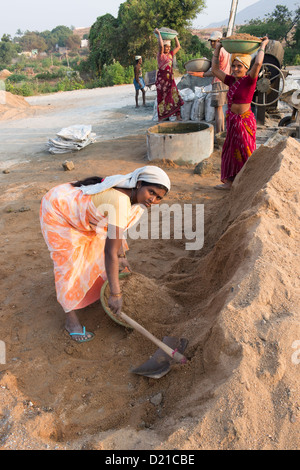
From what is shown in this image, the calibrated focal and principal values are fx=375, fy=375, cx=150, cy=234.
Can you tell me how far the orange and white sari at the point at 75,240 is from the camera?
2.19 m

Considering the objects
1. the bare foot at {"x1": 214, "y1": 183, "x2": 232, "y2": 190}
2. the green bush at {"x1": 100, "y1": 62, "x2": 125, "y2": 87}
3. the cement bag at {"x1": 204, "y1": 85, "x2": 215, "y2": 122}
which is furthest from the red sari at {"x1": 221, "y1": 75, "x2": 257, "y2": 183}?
the green bush at {"x1": 100, "y1": 62, "x2": 125, "y2": 87}

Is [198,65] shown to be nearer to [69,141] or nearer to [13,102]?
[69,141]

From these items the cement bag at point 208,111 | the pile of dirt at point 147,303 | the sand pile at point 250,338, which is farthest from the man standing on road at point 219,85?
the pile of dirt at point 147,303

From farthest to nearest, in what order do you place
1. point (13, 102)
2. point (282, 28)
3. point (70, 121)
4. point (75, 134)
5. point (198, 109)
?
point (282, 28) → point (13, 102) → point (70, 121) → point (198, 109) → point (75, 134)

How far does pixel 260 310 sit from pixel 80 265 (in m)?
1.23

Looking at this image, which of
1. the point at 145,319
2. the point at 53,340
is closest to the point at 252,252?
the point at 145,319

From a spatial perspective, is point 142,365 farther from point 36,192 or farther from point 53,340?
point 36,192

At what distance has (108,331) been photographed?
8.16ft

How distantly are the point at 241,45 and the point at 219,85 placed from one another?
7.60 ft

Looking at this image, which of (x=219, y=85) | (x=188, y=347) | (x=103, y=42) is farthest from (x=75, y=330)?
(x=103, y=42)

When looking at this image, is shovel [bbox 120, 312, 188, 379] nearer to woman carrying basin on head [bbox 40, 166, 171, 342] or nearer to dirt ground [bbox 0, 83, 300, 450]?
dirt ground [bbox 0, 83, 300, 450]

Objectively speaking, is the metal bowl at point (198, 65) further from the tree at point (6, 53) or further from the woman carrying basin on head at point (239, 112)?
the tree at point (6, 53)

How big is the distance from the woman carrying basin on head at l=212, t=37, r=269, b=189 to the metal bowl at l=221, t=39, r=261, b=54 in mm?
48

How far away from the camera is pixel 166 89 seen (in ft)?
22.4
